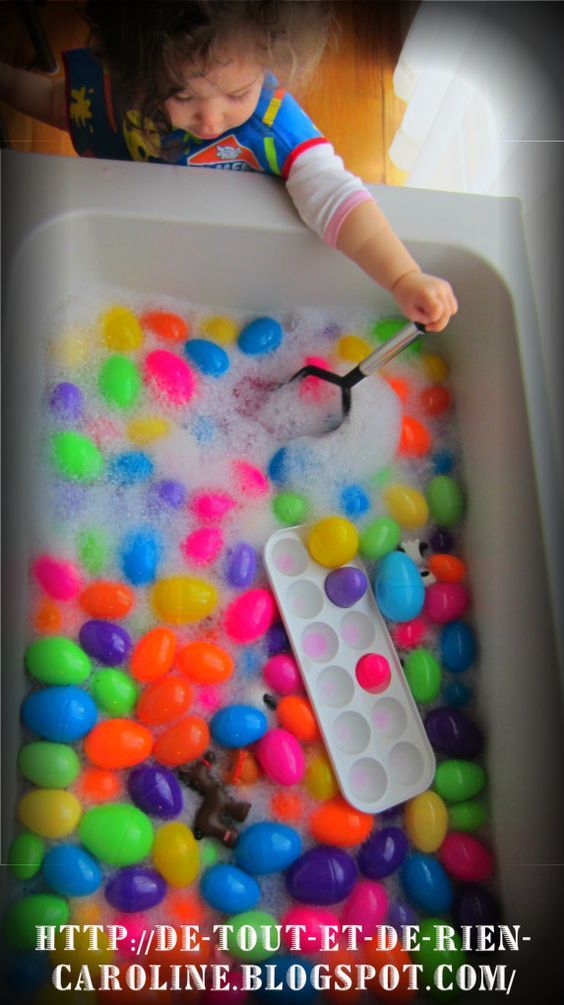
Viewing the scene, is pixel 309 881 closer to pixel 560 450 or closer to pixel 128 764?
pixel 128 764

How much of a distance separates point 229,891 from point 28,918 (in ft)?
0.56

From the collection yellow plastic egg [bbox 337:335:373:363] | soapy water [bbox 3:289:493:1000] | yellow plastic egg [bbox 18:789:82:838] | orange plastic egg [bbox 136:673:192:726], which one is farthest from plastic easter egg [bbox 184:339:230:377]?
yellow plastic egg [bbox 18:789:82:838]

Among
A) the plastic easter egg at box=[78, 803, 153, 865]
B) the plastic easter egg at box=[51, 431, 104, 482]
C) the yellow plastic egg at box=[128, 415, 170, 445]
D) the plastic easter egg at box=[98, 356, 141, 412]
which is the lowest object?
the plastic easter egg at box=[78, 803, 153, 865]

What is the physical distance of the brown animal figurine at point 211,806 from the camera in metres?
0.79

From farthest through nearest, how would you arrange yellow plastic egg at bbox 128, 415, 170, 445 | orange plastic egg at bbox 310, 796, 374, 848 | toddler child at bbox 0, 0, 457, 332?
1. yellow plastic egg at bbox 128, 415, 170, 445
2. orange plastic egg at bbox 310, 796, 374, 848
3. toddler child at bbox 0, 0, 457, 332

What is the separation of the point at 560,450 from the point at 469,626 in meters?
0.20

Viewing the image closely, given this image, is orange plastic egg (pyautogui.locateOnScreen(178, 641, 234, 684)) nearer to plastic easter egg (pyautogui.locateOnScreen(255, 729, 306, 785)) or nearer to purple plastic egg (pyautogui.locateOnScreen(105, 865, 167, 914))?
plastic easter egg (pyautogui.locateOnScreen(255, 729, 306, 785))

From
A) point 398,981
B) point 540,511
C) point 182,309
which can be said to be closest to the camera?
point 398,981

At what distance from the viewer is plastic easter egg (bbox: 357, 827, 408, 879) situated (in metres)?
0.79

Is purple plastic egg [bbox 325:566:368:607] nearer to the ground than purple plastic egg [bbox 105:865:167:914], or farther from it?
farther from it

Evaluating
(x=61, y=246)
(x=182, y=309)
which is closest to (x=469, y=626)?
(x=182, y=309)

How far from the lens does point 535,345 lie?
86 cm

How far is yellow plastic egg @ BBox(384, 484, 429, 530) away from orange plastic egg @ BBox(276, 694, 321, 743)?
Answer: 22 centimetres

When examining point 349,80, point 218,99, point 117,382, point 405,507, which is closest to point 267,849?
point 405,507
